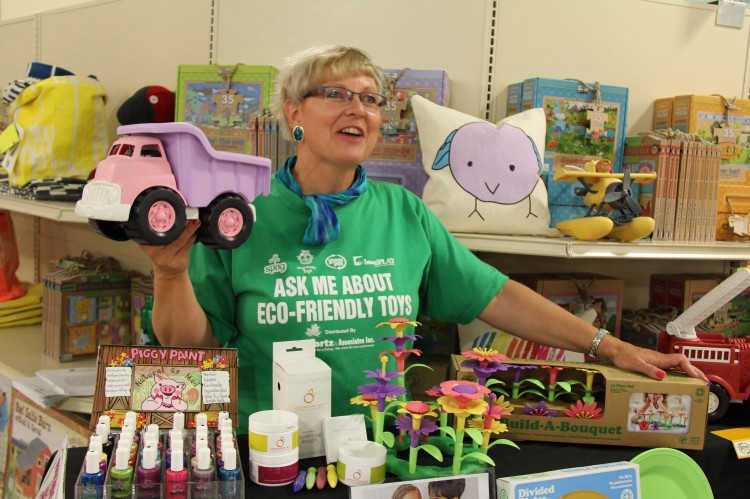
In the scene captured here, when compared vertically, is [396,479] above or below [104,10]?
below

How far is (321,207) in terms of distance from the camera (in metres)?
1.49

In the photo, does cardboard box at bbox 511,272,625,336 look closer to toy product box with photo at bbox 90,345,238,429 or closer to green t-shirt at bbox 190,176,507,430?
green t-shirt at bbox 190,176,507,430

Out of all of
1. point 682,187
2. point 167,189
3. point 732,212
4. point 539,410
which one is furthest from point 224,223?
point 732,212

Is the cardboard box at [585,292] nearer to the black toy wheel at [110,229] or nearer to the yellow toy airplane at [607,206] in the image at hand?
the yellow toy airplane at [607,206]

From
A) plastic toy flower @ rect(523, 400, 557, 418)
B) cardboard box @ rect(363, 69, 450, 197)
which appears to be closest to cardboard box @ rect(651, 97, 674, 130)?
cardboard box @ rect(363, 69, 450, 197)

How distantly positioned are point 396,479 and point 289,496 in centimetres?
18

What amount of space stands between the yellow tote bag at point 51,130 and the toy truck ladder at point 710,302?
215 centimetres

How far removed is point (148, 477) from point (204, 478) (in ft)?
0.26

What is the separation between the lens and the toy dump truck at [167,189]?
3.56 feet

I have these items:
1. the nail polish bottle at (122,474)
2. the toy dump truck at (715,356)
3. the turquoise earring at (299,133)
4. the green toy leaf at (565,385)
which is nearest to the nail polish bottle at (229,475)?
the nail polish bottle at (122,474)

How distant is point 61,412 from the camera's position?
222cm

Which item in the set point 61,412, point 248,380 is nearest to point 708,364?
point 248,380

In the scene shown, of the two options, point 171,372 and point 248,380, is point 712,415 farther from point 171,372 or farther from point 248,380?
point 171,372

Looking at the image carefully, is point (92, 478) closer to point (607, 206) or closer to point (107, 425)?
point (107, 425)
